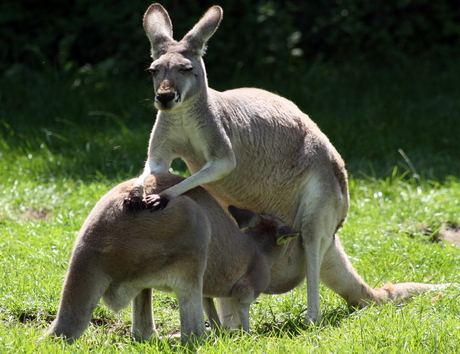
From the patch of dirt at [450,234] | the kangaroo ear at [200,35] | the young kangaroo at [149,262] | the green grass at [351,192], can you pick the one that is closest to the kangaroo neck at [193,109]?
the kangaroo ear at [200,35]

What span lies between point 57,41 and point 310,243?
710 cm

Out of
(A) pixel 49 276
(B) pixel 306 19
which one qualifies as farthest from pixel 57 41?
(A) pixel 49 276

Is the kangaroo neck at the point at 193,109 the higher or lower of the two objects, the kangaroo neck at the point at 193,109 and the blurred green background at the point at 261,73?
the higher

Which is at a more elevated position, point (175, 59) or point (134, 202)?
point (175, 59)

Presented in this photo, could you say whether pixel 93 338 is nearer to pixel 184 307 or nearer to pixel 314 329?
pixel 184 307

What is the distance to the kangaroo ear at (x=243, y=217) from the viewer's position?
15.6 feet

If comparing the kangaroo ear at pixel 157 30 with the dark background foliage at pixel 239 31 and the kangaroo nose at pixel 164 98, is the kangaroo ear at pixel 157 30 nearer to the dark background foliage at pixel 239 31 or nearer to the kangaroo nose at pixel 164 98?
the kangaroo nose at pixel 164 98

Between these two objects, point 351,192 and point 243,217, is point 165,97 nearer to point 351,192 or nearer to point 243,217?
point 243,217

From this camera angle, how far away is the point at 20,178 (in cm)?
711

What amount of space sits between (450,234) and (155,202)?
3191mm

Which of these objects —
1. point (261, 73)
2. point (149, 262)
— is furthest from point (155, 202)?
point (261, 73)

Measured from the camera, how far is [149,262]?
3998mm

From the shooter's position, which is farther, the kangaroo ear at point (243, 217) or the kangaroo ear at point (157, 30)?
the kangaroo ear at point (243, 217)

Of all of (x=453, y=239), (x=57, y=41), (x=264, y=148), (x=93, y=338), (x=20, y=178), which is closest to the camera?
(x=93, y=338)
